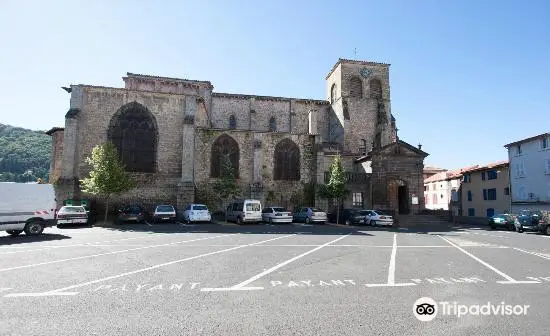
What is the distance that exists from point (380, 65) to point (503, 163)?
18422 millimetres

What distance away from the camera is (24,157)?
259 feet

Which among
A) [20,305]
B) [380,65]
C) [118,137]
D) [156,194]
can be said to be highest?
[380,65]

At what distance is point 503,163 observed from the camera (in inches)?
1377

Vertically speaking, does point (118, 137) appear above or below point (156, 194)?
above

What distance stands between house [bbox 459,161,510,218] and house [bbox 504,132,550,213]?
1129mm

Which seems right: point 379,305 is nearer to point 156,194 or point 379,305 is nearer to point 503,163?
point 156,194

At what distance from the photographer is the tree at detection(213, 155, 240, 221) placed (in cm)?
2878

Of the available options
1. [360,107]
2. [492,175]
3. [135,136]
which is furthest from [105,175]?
[492,175]

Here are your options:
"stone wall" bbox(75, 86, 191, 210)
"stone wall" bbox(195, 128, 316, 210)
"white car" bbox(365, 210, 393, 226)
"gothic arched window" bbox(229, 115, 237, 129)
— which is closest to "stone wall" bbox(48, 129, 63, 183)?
"stone wall" bbox(75, 86, 191, 210)

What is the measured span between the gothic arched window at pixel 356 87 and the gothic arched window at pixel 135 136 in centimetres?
2476

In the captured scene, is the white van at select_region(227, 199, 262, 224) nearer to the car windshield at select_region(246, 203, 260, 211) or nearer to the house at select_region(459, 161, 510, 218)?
the car windshield at select_region(246, 203, 260, 211)

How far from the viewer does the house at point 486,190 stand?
113 feet

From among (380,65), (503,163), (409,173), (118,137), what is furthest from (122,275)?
(380,65)

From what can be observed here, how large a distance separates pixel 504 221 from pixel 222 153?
23.4 metres
